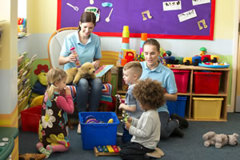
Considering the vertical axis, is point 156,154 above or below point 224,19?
below

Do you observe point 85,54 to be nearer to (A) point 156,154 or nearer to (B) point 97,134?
(B) point 97,134

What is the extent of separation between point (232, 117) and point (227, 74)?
500 mm

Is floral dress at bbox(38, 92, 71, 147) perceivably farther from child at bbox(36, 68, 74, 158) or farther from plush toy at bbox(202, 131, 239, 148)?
plush toy at bbox(202, 131, 239, 148)

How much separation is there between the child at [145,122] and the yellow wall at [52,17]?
196 centimetres

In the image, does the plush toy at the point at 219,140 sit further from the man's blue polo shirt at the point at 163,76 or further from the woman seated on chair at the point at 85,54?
the woman seated on chair at the point at 85,54

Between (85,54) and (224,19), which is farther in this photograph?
(224,19)

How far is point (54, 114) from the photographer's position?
2.77 metres

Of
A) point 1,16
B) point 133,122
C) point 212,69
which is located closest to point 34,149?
point 133,122

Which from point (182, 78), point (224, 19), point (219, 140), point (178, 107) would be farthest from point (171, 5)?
point (219, 140)

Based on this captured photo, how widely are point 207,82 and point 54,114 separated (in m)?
1.89

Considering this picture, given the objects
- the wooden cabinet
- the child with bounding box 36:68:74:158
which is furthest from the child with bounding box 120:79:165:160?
the wooden cabinet

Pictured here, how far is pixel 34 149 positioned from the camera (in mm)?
2891

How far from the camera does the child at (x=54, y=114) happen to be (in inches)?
108

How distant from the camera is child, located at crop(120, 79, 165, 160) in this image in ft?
8.40
